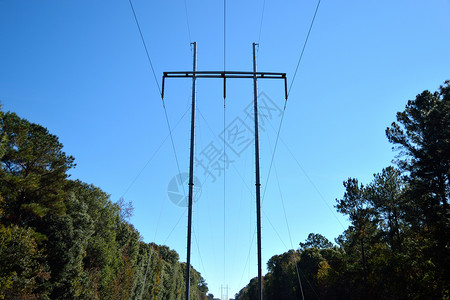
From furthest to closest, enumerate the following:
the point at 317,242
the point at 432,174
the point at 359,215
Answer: the point at 317,242 → the point at 359,215 → the point at 432,174

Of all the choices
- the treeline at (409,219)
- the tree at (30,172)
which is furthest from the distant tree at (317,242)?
the tree at (30,172)

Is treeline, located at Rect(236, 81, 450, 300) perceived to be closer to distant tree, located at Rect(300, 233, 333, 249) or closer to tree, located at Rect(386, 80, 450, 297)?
tree, located at Rect(386, 80, 450, 297)

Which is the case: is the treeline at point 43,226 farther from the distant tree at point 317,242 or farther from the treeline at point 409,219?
the distant tree at point 317,242

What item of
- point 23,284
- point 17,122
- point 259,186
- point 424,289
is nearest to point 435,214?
point 424,289

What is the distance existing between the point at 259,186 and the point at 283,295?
323 ft

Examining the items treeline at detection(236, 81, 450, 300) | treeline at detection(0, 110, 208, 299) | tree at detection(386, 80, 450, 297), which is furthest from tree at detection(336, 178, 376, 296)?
treeline at detection(0, 110, 208, 299)

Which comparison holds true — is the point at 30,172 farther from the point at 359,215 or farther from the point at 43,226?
the point at 359,215

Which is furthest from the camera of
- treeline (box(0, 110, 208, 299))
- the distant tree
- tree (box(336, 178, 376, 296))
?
the distant tree

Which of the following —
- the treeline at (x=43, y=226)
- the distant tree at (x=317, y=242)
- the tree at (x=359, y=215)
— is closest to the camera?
the treeline at (x=43, y=226)

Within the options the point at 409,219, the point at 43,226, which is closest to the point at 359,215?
the point at 409,219

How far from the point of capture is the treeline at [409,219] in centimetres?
2655

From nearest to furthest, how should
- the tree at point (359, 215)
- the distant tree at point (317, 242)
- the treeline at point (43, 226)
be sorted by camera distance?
the treeline at point (43, 226) → the tree at point (359, 215) → the distant tree at point (317, 242)

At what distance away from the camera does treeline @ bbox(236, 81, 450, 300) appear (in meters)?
26.5

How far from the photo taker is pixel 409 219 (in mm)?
29875
